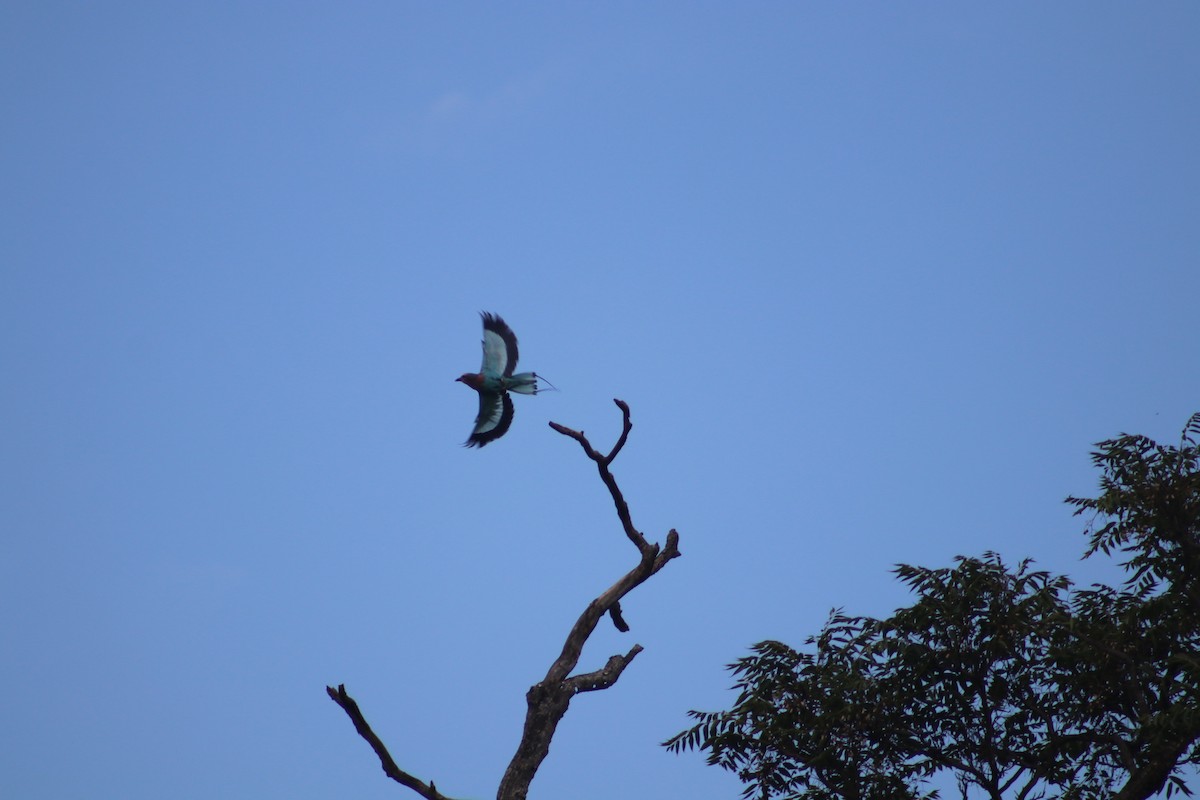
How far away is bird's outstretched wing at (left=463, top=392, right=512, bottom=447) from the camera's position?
13.0 metres

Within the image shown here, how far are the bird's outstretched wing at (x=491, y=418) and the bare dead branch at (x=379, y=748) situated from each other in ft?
15.4

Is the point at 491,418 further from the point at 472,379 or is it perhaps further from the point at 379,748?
the point at 379,748

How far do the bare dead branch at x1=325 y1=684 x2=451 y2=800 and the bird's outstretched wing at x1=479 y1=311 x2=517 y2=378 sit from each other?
4894 millimetres

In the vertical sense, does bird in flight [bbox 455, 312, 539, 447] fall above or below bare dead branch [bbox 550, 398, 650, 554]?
above

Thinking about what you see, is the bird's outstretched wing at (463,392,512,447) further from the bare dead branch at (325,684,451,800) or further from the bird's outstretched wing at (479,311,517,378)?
the bare dead branch at (325,684,451,800)

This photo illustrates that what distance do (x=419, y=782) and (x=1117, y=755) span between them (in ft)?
22.4

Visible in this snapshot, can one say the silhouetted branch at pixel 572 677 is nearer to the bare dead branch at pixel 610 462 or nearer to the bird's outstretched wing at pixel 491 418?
the bare dead branch at pixel 610 462

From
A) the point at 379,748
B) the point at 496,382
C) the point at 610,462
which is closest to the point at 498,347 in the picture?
the point at 496,382

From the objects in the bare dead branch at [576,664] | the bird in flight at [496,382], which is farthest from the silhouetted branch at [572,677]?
the bird in flight at [496,382]

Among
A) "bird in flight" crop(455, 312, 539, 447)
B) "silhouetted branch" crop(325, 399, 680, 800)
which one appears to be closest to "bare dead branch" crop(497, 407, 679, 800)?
"silhouetted branch" crop(325, 399, 680, 800)

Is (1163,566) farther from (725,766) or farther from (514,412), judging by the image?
(514,412)

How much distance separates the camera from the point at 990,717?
11.5 metres

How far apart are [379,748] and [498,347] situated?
5271 millimetres

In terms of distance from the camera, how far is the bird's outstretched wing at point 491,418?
42.8ft
